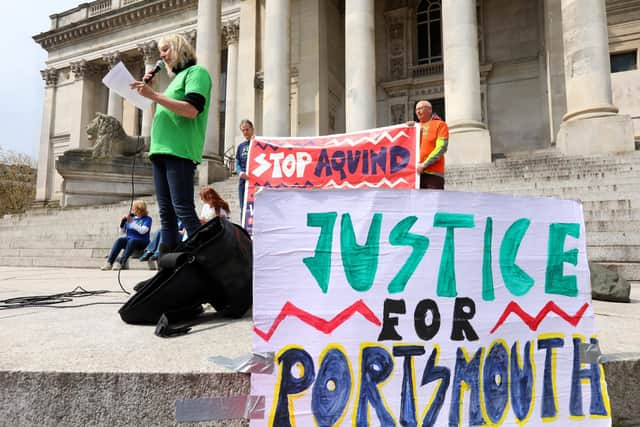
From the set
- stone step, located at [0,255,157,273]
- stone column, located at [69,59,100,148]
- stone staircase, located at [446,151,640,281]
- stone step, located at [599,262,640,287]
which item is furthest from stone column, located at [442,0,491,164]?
stone column, located at [69,59,100,148]

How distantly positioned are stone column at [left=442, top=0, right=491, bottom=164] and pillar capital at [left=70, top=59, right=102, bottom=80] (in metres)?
25.7

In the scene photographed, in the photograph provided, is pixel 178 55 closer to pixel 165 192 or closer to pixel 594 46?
pixel 165 192

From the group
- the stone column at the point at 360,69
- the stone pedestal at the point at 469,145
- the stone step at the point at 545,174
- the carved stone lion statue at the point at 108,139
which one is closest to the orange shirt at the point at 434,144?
the stone step at the point at 545,174

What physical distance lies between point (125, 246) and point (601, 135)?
11.2 meters

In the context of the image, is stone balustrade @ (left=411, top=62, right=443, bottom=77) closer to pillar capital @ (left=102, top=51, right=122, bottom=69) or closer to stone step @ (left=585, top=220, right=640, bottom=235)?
stone step @ (left=585, top=220, right=640, bottom=235)

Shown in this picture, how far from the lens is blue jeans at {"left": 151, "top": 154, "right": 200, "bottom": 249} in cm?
281

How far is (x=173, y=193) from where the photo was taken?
2816 millimetres

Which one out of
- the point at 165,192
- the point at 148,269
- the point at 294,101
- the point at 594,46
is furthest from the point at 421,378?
the point at 294,101

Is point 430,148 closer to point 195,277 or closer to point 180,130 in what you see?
point 180,130

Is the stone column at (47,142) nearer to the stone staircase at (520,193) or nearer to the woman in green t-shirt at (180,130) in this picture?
the stone staircase at (520,193)

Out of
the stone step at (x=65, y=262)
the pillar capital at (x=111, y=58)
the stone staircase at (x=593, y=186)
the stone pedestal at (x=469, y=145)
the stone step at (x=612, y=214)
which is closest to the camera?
the stone staircase at (x=593, y=186)

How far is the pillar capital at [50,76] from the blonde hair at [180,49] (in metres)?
34.0

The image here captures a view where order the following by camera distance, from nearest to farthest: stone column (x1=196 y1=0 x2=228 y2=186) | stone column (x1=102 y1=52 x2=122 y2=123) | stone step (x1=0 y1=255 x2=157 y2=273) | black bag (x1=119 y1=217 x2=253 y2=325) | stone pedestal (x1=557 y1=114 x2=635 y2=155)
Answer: black bag (x1=119 y1=217 x2=253 y2=325), stone step (x1=0 y1=255 x2=157 y2=273), stone pedestal (x1=557 y1=114 x2=635 y2=155), stone column (x1=196 y1=0 x2=228 y2=186), stone column (x1=102 y1=52 x2=122 y2=123)

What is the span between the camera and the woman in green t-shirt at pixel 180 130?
8.98ft
